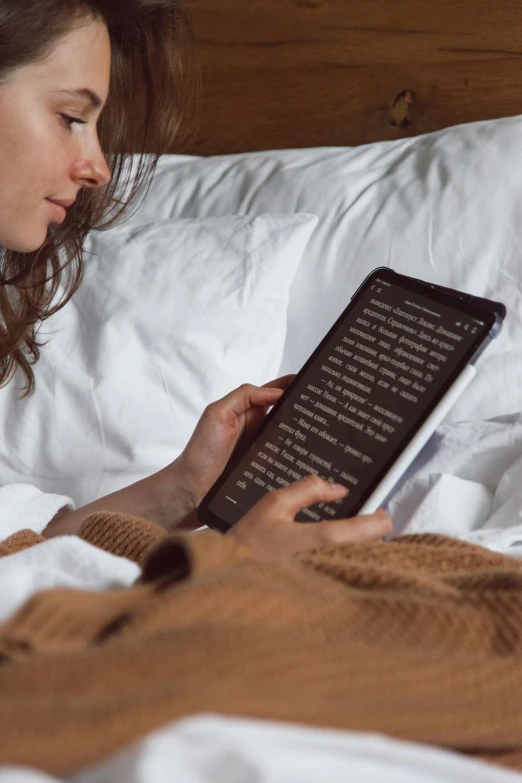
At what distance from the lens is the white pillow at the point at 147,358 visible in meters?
1.05

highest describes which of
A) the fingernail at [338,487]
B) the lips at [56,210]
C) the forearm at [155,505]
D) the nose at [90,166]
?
the nose at [90,166]

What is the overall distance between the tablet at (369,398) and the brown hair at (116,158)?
356mm

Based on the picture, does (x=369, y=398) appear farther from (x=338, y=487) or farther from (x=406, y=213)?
(x=406, y=213)

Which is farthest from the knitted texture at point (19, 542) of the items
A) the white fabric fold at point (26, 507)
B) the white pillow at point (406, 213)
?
the white pillow at point (406, 213)

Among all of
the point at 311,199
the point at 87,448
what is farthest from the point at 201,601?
the point at 311,199

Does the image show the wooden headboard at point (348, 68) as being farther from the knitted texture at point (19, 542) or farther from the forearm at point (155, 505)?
the knitted texture at point (19, 542)

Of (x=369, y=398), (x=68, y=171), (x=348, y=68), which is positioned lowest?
(x=369, y=398)

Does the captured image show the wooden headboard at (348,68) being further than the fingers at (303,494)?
Yes

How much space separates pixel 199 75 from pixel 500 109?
1.43 ft

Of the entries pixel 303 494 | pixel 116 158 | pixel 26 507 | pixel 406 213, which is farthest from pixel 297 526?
pixel 116 158

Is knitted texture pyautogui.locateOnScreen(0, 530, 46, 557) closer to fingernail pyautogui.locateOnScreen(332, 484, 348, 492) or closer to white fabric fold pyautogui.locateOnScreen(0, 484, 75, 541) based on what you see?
white fabric fold pyautogui.locateOnScreen(0, 484, 75, 541)

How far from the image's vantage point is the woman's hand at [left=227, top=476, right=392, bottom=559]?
0.69 m

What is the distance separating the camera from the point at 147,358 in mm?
1065

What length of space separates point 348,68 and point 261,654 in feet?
3.39
